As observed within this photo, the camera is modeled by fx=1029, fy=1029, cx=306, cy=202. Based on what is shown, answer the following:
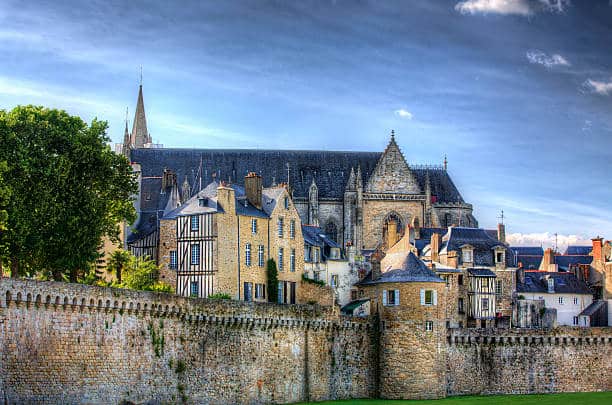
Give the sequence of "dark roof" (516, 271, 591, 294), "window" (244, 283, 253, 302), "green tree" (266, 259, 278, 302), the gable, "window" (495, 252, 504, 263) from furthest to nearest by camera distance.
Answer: the gable → "dark roof" (516, 271, 591, 294) → "window" (495, 252, 504, 263) → "green tree" (266, 259, 278, 302) → "window" (244, 283, 253, 302)

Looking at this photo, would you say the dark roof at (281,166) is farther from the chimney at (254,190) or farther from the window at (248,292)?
the window at (248,292)

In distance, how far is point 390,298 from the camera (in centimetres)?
4928

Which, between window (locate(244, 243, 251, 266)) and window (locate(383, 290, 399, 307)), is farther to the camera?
window (locate(244, 243, 251, 266))

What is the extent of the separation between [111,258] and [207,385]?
11131mm

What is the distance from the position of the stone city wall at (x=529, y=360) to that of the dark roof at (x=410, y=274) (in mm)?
4144

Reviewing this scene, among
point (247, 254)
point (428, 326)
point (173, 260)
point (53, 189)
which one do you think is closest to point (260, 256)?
point (247, 254)

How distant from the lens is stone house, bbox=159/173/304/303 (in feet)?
165

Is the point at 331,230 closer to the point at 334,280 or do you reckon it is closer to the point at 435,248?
the point at 435,248

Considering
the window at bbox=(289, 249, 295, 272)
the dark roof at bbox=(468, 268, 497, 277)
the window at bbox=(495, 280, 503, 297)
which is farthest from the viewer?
the window at bbox=(495, 280, 503, 297)

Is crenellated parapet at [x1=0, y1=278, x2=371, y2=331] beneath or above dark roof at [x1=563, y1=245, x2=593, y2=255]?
beneath

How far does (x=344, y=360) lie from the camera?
161 feet

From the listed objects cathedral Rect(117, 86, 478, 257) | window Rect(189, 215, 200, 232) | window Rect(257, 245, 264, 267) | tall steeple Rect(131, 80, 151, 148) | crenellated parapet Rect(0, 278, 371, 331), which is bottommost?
crenellated parapet Rect(0, 278, 371, 331)

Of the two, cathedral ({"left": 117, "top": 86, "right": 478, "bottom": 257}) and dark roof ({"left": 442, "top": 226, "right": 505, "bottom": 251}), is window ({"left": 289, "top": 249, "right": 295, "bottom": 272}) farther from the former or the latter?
cathedral ({"left": 117, "top": 86, "right": 478, "bottom": 257})

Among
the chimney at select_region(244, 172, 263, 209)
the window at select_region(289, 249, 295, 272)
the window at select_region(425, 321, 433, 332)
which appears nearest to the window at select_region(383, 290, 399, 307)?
the window at select_region(425, 321, 433, 332)
